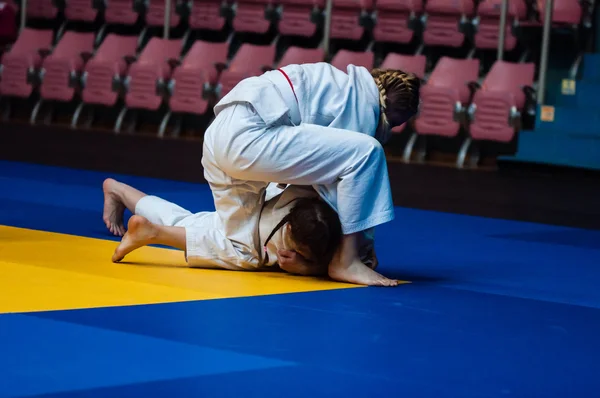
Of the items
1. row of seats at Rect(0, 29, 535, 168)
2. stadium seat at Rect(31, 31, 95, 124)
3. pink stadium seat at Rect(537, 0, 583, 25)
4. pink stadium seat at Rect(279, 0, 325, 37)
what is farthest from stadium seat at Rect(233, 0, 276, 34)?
pink stadium seat at Rect(537, 0, 583, 25)

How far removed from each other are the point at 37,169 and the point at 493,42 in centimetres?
489

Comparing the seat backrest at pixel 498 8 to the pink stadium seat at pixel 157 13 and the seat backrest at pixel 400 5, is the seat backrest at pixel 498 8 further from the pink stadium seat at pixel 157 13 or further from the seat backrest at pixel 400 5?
the pink stadium seat at pixel 157 13

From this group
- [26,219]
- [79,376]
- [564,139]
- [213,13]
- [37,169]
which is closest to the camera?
[79,376]

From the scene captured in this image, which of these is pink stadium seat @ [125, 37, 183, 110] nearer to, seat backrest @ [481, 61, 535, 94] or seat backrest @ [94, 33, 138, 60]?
seat backrest @ [94, 33, 138, 60]

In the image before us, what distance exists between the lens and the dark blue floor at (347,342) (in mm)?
2697

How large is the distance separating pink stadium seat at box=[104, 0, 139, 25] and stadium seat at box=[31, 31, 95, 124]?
34 centimetres

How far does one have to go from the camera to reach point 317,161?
13.3 feet

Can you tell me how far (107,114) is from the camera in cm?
1359

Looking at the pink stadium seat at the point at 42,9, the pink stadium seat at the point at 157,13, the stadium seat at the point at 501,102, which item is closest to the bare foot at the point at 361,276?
the stadium seat at the point at 501,102

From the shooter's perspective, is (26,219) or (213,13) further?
(213,13)

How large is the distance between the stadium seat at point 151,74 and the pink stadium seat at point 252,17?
0.69 metres

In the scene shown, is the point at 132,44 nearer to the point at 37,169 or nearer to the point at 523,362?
the point at 37,169

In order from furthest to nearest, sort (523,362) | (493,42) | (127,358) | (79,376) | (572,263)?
(493,42)
(572,263)
(523,362)
(127,358)
(79,376)

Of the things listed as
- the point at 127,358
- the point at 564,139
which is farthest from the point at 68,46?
the point at 127,358
